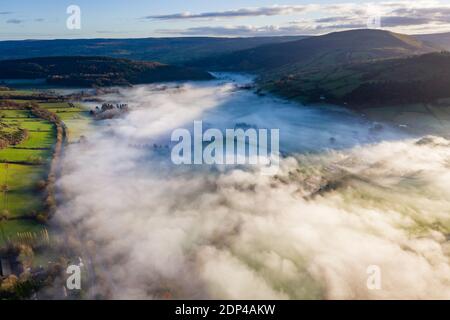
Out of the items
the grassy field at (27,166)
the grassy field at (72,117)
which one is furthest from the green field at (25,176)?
the grassy field at (72,117)

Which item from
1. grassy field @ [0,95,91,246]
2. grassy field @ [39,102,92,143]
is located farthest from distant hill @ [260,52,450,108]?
grassy field @ [0,95,91,246]

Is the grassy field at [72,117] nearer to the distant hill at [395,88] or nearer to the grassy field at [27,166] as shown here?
the grassy field at [27,166]

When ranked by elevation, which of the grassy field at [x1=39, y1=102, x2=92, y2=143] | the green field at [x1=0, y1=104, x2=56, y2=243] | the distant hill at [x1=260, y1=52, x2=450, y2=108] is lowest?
the green field at [x1=0, y1=104, x2=56, y2=243]

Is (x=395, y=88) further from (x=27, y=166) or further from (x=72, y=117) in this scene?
(x=27, y=166)

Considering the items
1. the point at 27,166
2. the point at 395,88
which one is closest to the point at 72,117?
the point at 27,166

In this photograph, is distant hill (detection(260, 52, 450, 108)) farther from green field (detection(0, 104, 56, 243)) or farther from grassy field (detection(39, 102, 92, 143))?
green field (detection(0, 104, 56, 243))

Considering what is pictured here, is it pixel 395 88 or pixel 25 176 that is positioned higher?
pixel 395 88

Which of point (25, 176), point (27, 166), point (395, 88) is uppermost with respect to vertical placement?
point (395, 88)

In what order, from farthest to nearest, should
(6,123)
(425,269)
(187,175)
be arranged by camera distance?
(6,123) → (187,175) → (425,269)

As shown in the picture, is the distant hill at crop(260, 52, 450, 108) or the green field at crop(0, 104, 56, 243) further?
the distant hill at crop(260, 52, 450, 108)
